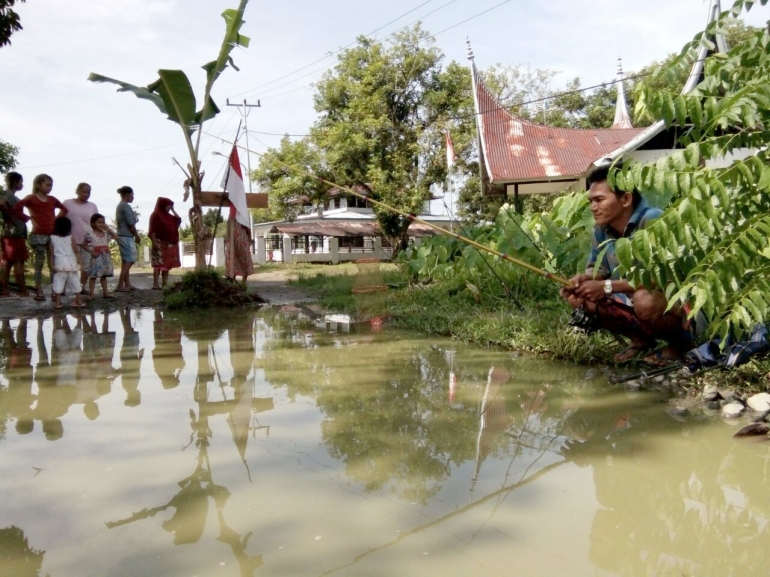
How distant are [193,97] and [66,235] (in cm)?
223

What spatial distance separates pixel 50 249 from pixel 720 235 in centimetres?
716

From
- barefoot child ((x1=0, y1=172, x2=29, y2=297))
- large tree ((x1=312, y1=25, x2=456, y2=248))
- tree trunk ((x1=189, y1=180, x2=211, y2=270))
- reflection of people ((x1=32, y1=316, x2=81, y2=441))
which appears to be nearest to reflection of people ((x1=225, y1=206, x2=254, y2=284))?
tree trunk ((x1=189, y1=180, x2=211, y2=270))

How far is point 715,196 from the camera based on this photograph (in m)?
2.35

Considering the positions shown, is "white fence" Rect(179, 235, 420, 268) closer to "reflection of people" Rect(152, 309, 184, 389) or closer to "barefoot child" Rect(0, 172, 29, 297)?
"barefoot child" Rect(0, 172, 29, 297)

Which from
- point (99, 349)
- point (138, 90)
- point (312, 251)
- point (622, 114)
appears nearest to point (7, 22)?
point (138, 90)

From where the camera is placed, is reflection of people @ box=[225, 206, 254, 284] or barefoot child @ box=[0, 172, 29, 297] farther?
reflection of people @ box=[225, 206, 254, 284]

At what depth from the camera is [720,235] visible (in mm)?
2484

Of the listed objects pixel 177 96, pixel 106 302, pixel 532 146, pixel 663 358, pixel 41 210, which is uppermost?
pixel 532 146

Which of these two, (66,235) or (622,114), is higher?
(622,114)

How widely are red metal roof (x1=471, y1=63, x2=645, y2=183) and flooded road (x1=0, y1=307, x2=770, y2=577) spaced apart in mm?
9038

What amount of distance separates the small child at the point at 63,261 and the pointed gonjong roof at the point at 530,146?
318 inches

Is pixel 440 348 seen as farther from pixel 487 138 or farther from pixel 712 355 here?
pixel 487 138

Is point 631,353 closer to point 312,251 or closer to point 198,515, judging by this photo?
point 198,515

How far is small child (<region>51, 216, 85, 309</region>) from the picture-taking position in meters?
7.30
